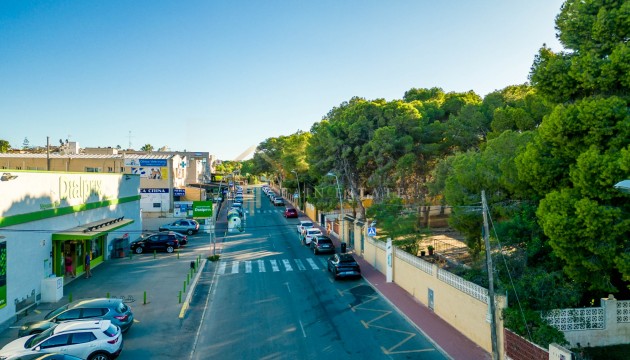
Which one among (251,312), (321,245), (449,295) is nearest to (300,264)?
(321,245)

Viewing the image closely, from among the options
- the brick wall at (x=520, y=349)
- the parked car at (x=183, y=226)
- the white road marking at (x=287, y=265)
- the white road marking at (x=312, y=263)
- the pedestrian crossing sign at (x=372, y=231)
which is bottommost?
the white road marking at (x=312, y=263)

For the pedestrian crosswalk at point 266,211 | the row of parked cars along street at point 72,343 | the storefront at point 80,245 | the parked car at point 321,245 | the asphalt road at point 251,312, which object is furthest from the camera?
the pedestrian crosswalk at point 266,211

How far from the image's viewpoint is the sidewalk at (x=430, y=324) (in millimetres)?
15289

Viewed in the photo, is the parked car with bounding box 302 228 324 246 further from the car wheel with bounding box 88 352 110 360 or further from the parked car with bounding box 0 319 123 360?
the car wheel with bounding box 88 352 110 360

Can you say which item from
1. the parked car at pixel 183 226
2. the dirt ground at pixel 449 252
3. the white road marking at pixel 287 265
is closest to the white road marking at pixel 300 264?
the white road marking at pixel 287 265

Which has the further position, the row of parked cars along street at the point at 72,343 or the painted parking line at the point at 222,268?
the painted parking line at the point at 222,268

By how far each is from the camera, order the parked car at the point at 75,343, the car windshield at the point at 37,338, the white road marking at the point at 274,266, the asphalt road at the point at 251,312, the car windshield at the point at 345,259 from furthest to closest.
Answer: the white road marking at the point at 274,266
the car windshield at the point at 345,259
the asphalt road at the point at 251,312
the car windshield at the point at 37,338
the parked car at the point at 75,343

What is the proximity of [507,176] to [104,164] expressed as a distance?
50903 mm

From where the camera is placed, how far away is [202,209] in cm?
4219

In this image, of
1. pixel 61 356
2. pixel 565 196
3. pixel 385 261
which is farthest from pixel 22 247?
pixel 565 196

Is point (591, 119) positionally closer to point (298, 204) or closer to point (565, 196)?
point (565, 196)

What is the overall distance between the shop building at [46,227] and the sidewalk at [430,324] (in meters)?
15.9

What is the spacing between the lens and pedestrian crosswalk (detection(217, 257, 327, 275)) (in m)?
29.0

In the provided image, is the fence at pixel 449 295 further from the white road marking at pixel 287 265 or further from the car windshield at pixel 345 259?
the white road marking at pixel 287 265
